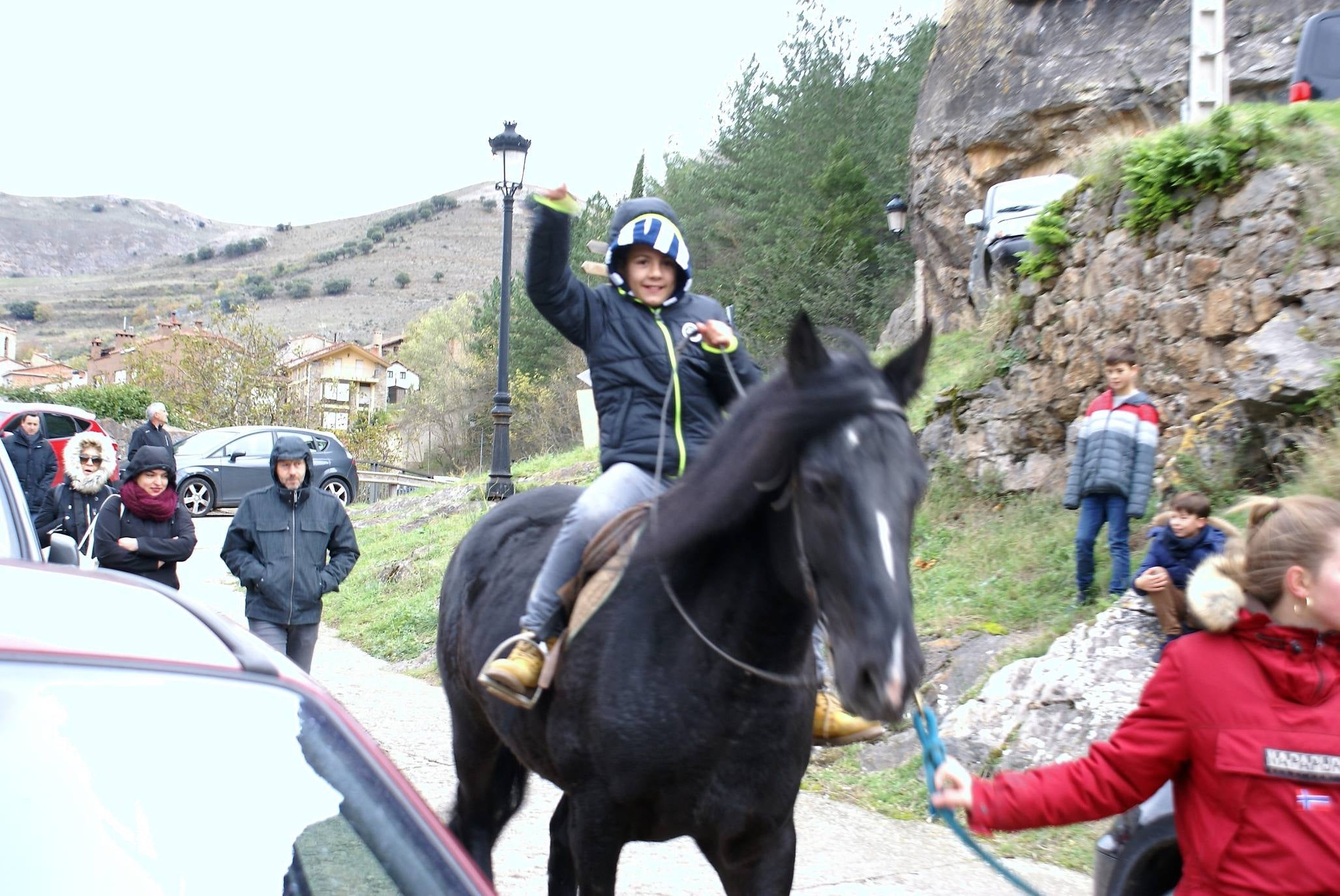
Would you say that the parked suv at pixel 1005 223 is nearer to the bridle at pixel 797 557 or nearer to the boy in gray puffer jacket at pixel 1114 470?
the boy in gray puffer jacket at pixel 1114 470

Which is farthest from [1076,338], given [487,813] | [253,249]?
[253,249]

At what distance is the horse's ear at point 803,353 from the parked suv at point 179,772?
1409 millimetres

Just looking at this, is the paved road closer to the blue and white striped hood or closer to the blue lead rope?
the blue lead rope

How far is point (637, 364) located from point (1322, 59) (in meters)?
10.2

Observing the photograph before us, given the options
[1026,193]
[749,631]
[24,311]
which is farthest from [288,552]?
[24,311]

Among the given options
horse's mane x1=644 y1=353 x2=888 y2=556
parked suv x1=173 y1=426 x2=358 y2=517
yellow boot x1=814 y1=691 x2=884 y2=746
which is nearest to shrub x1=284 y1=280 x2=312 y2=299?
parked suv x1=173 y1=426 x2=358 y2=517

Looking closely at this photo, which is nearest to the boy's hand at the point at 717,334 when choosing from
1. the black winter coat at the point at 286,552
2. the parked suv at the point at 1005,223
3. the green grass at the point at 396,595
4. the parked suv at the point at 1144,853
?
the parked suv at the point at 1144,853

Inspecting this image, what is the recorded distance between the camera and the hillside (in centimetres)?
11700

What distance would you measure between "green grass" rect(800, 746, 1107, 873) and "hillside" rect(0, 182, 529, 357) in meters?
88.7

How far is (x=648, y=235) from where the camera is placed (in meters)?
3.87

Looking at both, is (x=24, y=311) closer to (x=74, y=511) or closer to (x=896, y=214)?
(x=896, y=214)

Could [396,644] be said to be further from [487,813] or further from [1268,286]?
[1268,286]

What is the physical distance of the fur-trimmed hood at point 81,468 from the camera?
9.84 metres

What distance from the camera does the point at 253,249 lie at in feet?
499
